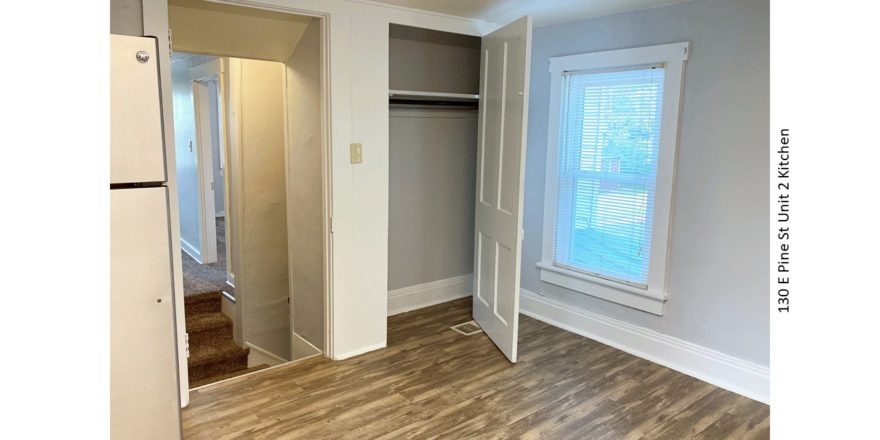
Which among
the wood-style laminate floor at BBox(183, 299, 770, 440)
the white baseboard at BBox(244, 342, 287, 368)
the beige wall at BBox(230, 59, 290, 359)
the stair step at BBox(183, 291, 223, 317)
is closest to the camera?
the wood-style laminate floor at BBox(183, 299, 770, 440)

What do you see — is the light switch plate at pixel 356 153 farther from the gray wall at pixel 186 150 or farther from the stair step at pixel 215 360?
the gray wall at pixel 186 150

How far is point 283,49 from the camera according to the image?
3412 mm

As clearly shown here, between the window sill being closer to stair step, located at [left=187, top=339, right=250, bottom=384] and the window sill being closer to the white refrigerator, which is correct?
stair step, located at [left=187, top=339, right=250, bottom=384]

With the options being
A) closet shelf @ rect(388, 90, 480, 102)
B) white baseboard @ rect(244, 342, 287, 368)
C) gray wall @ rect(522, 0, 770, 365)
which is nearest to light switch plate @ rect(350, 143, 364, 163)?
closet shelf @ rect(388, 90, 480, 102)

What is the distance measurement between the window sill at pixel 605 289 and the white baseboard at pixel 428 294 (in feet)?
2.59

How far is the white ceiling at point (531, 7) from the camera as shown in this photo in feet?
10.3

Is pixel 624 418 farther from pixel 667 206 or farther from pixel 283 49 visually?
pixel 283 49

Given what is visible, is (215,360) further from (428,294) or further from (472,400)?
(472,400)

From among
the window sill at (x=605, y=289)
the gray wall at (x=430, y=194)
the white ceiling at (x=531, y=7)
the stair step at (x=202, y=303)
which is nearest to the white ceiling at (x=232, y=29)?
the white ceiling at (x=531, y=7)

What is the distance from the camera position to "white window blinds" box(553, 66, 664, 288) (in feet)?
10.9

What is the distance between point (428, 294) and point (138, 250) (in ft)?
9.78

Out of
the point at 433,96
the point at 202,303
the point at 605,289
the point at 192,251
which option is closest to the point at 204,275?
the point at 202,303

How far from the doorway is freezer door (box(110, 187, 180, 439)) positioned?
1593mm

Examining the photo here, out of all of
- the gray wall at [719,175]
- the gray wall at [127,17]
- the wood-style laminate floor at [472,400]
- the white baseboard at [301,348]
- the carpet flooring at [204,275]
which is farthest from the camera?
the carpet flooring at [204,275]
